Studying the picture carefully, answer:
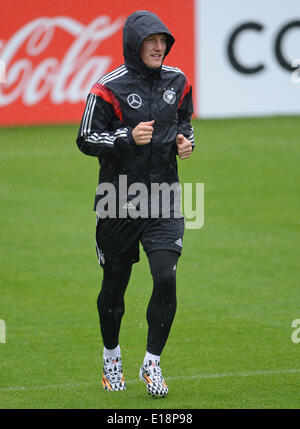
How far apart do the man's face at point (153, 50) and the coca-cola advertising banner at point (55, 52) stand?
11.9 meters

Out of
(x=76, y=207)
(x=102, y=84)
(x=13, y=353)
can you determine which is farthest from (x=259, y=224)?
(x=102, y=84)

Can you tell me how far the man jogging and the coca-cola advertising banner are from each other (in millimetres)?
11884

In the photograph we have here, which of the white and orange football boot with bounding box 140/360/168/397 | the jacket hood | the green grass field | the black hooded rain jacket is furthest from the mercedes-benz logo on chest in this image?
the green grass field

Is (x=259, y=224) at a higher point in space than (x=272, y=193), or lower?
lower

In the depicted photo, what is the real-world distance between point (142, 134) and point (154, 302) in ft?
3.39

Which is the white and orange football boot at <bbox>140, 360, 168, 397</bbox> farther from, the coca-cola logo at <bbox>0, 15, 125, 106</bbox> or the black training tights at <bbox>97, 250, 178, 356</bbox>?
the coca-cola logo at <bbox>0, 15, 125, 106</bbox>

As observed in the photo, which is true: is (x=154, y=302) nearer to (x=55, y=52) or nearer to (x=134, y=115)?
(x=134, y=115)

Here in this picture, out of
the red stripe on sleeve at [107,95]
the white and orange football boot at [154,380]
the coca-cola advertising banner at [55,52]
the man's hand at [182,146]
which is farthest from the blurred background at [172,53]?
the white and orange football boot at [154,380]

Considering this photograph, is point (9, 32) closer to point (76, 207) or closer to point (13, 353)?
point (76, 207)

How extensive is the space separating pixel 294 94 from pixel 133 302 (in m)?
10.9

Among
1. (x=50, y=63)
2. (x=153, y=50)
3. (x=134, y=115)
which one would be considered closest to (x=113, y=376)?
(x=134, y=115)

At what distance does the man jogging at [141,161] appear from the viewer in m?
5.87

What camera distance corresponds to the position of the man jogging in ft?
19.3

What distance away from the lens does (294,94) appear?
18.7m
